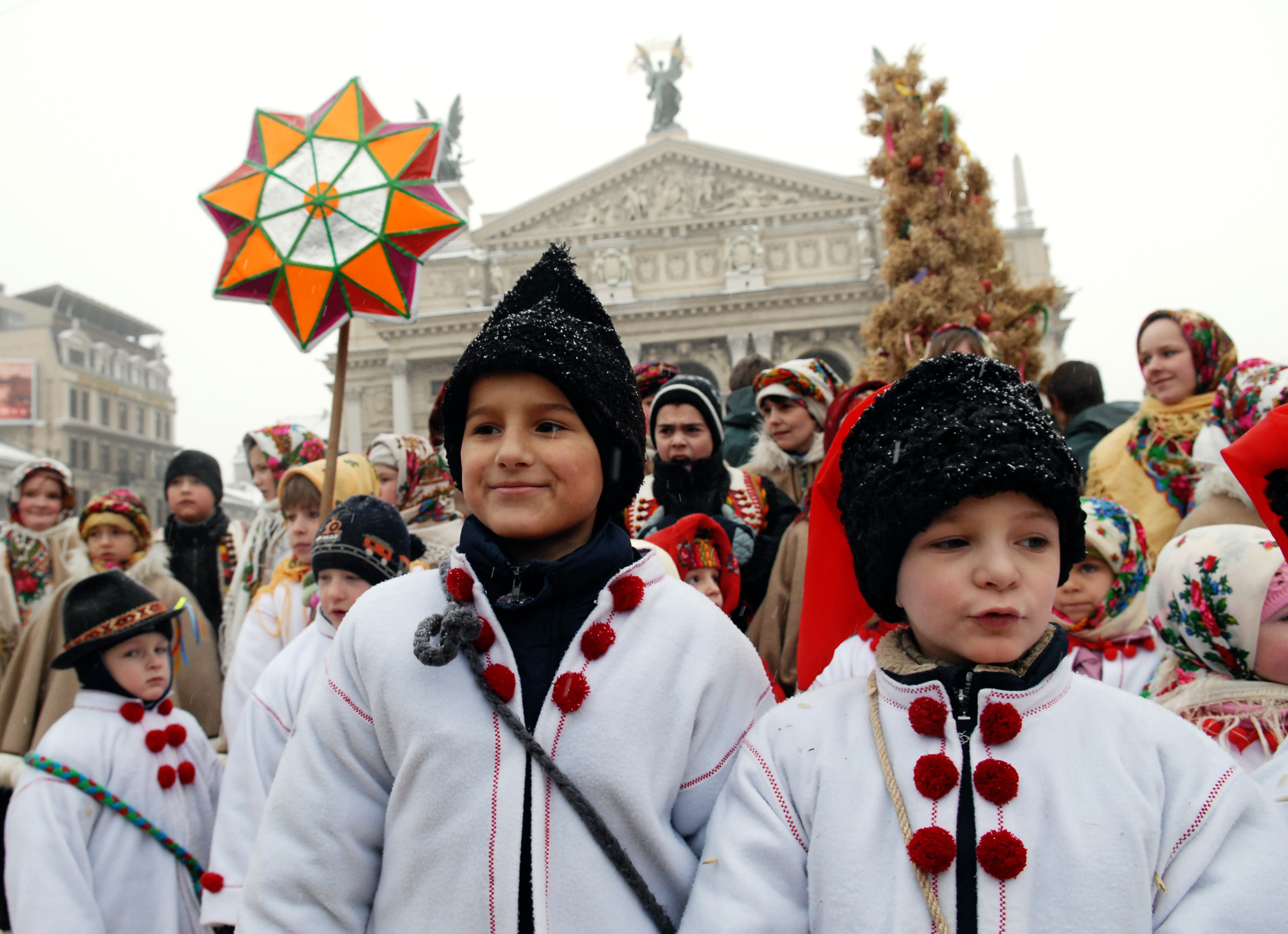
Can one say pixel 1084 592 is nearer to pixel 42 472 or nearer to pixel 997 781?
pixel 997 781

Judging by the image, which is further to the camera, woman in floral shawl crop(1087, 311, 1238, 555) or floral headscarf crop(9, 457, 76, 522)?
floral headscarf crop(9, 457, 76, 522)

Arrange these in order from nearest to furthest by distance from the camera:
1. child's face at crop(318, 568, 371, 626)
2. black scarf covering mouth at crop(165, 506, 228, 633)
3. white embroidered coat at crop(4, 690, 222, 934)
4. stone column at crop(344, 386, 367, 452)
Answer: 1. white embroidered coat at crop(4, 690, 222, 934)
2. child's face at crop(318, 568, 371, 626)
3. black scarf covering mouth at crop(165, 506, 228, 633)
4. stone column at crop(344, 386, 367, 452)

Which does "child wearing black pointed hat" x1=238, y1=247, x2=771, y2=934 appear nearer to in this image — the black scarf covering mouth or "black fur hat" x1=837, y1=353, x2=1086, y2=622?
"black fur hat" x1=837, y1=353, x2=1086, y2=622

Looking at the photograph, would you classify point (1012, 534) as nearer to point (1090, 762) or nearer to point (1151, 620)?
point (1090, 762)

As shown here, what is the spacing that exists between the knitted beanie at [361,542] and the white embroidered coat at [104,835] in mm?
754

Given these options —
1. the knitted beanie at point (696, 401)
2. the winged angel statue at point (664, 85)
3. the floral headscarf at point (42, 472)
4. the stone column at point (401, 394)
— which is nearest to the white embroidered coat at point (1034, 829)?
the knitted beanie at point (696, 401)

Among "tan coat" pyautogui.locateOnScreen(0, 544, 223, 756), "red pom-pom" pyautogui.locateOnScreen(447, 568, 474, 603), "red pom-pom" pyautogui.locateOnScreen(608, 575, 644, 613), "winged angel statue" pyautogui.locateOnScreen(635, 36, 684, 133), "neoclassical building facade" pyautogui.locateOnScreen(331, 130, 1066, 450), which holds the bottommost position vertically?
"tan coat" pyautogui.locateOnScreen(0, 544, 223, 756)

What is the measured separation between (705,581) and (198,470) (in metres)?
3.25

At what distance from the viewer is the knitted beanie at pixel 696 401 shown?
9.62 ft

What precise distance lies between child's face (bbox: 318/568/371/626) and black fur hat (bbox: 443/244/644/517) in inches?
36.9

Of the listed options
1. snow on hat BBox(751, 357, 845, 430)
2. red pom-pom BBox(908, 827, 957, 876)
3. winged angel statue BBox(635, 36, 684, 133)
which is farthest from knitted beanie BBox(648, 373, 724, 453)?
winged angel statue BBox(635, 36, 684, 133)

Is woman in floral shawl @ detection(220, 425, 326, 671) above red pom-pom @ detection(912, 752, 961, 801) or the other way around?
above

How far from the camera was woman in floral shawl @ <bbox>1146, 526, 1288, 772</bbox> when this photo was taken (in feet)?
5.06

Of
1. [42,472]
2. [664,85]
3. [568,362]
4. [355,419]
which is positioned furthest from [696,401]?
[664,85]
